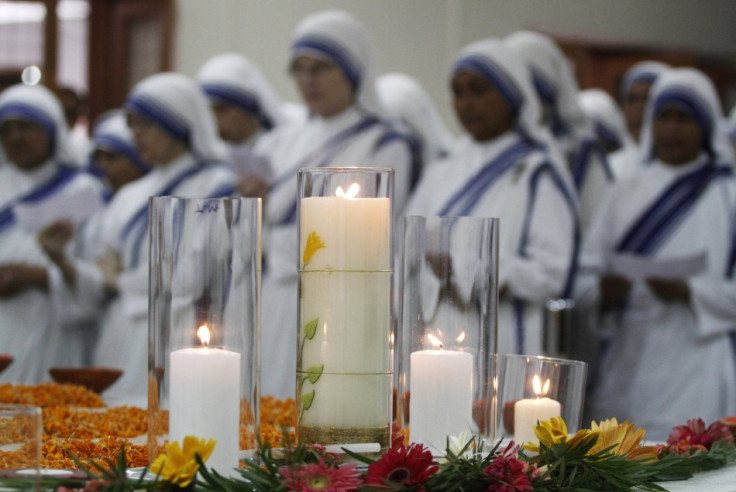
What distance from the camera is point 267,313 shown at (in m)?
4.79

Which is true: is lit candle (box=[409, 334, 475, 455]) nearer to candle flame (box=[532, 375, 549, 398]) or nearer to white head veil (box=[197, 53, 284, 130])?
candle flame (box=[532, 375, 549, 398])

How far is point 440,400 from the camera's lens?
1.39 m

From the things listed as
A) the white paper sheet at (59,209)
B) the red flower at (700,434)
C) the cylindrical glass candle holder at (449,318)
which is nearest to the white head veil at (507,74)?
the white paper sheet at (59,209)

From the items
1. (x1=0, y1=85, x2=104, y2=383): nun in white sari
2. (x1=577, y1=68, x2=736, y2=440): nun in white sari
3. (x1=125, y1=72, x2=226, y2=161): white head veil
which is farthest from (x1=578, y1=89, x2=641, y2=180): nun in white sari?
(x1=0, y1=85, x2=104, y2=383): nun in white sari

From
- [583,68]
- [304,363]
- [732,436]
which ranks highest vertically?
[583,68]

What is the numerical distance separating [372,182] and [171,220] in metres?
0.22

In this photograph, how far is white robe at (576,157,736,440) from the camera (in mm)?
4402

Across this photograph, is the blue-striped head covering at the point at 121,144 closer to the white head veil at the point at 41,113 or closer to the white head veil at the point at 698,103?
the white head veil at the point at 41,113

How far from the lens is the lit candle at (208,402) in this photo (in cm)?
125

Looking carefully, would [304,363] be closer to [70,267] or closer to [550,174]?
[550,174]

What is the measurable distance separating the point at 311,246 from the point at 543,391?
39cm

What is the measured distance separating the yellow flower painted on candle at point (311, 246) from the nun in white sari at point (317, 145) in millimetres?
3283

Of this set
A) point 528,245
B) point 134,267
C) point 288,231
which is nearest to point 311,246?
point 528,245

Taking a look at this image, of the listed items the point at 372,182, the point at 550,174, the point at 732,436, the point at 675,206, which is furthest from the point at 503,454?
the point at 675,206
